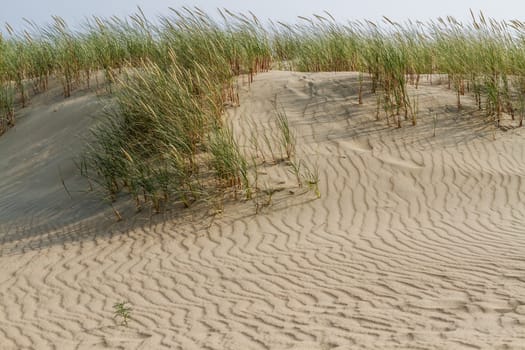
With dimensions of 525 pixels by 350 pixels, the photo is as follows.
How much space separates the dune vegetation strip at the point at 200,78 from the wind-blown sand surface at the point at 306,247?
38cm

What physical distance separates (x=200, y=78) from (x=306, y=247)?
4.01 m

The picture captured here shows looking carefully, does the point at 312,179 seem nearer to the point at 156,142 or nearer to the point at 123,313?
the point at 156,142

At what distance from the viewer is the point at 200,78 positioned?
392 inches

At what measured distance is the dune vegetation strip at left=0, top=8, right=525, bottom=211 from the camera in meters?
8.33

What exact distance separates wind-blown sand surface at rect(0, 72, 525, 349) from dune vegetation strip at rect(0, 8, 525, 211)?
38cm

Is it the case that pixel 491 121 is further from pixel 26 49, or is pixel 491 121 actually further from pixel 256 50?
pixel 26 49

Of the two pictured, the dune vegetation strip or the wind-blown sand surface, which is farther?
the dune vegetation strip

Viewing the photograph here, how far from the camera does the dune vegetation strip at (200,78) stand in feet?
27.3

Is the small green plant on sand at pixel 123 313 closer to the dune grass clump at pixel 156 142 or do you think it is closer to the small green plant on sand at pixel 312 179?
the dune grass clump at pixel 156 142

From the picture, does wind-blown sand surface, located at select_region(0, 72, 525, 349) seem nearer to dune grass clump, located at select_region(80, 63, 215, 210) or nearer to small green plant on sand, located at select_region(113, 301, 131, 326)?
small green plant on sand, located at select_region(113, 301, 131, 326)

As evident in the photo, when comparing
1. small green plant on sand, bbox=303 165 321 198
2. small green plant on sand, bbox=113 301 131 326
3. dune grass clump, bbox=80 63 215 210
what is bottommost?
small green plant on sand, bbox=113 301 131 326

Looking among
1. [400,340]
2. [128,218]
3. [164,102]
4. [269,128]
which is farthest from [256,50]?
[400,340]

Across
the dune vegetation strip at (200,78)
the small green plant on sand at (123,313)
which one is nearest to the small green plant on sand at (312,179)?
the dune vegetation strip at (200,78)

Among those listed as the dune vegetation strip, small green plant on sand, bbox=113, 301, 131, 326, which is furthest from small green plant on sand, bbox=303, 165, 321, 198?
small green plant on sand, bbox=113, 301, 131, 326
